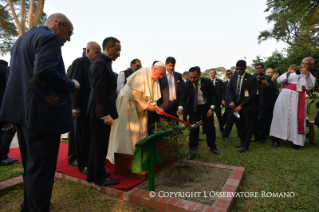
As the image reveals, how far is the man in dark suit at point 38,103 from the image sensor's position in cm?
177

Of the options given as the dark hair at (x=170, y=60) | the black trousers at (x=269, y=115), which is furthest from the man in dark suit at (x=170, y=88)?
the black trousers at (x=269, y=115)

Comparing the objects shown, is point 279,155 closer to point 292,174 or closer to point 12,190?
point 292,174

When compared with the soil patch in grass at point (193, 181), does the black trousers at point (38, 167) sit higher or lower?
higher

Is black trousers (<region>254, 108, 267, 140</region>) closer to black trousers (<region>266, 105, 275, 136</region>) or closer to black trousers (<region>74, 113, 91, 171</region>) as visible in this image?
black trousers (<region>266, 105, 275, 136</region>)

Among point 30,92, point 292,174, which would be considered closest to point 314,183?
point 292,174

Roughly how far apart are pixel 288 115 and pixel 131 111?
410 cm

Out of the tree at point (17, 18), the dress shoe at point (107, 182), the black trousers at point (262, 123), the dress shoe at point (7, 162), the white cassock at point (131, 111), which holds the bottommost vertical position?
the dress shoe at point (7, 162)

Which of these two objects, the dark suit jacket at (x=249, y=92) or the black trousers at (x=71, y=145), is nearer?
Answer: the black trousers at (x=71, y=145)

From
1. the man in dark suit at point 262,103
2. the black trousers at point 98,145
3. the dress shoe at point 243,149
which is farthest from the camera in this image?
the man in dark suit at point 262,103

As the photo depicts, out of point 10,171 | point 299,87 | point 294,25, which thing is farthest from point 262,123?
point 294,25

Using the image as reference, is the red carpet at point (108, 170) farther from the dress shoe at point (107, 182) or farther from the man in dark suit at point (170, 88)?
the man in dark suit at point (170, 88)

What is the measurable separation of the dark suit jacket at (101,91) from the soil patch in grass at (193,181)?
1.14 meters

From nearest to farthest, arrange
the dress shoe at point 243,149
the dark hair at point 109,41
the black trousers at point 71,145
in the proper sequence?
1. the dark hair at point 109,41
2. the black trousers at point 71,145
3. the dress shoe at point 243,149

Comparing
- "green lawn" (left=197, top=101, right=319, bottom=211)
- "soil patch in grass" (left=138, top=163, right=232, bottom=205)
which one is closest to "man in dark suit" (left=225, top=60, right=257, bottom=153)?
"green lawn" (left=197, top=101, right=319, bottom=211)
